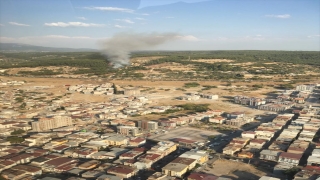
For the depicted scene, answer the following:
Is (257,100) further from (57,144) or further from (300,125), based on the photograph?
(57,144)

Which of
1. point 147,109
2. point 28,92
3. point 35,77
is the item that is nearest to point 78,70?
point 35,77

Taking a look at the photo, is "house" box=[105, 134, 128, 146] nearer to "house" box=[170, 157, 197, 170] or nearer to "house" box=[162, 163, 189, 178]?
"house" box=[170, 157, 197, 170]

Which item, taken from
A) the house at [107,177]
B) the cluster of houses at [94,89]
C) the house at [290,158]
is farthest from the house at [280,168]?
the cluster of houses at [94,89]

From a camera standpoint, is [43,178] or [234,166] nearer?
[43,178]

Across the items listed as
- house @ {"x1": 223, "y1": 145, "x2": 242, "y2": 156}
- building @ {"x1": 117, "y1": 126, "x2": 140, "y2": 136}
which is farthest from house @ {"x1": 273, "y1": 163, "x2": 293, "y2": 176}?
building @ {"x1": 117, "y1": 126, "x2": 140, "y2": 136}

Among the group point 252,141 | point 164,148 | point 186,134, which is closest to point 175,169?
point 164,148

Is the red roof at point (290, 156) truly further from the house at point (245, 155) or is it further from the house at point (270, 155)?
the house at point (245, 155)

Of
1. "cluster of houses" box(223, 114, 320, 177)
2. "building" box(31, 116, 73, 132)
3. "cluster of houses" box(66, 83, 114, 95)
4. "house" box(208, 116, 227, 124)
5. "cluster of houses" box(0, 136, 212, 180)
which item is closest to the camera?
"cluster of houses" box(0, 136, 212, 180)
